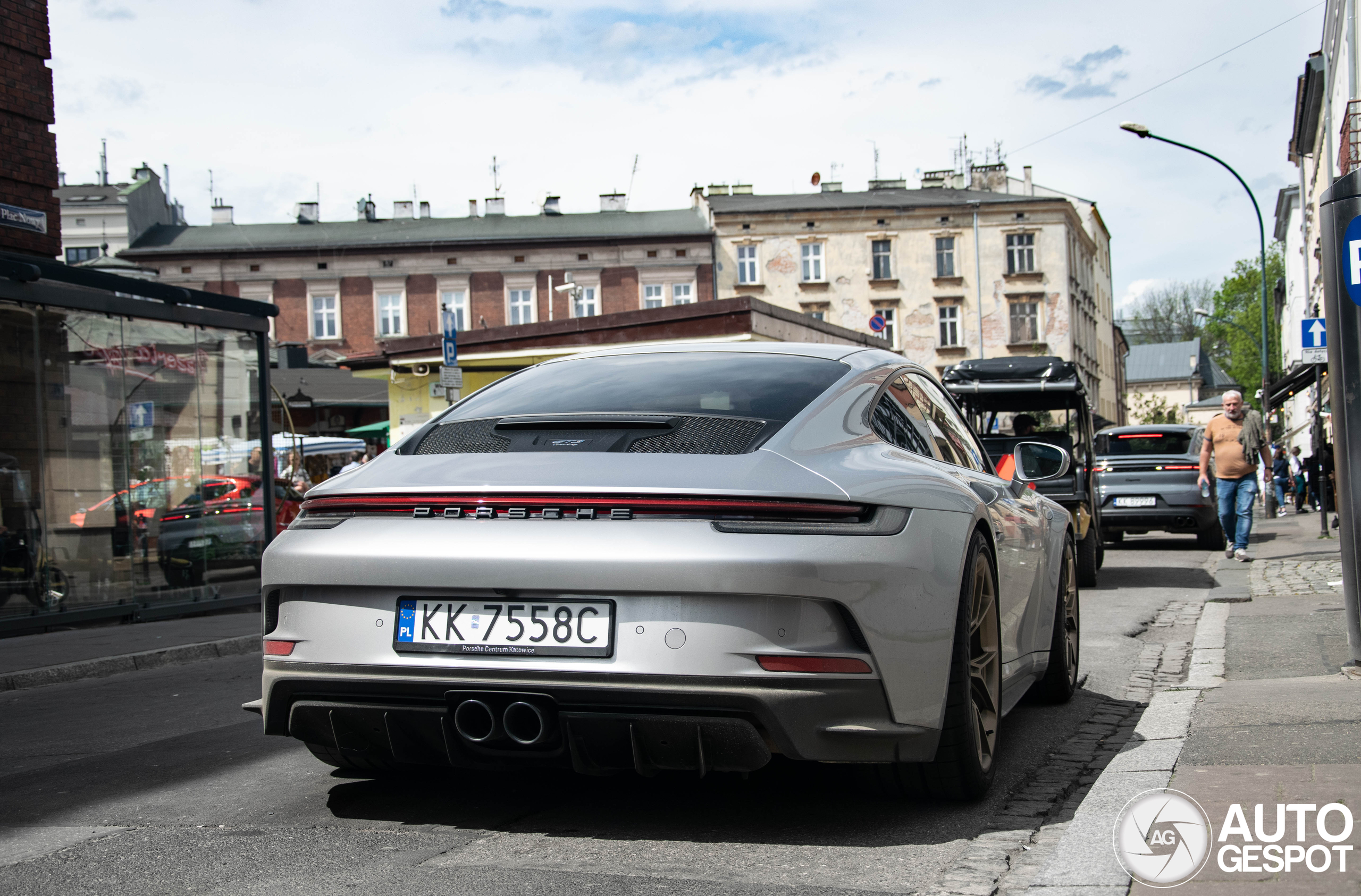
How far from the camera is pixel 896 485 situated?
3.71m

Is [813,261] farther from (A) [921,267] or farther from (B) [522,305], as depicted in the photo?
(B) [522,305]

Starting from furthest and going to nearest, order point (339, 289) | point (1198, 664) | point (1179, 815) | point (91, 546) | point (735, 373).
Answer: point (339, 289)
point (91, 546)
point (1198, 664)
point (735, 373)
point (1179, 815)

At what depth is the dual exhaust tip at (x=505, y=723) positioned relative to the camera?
349 cm

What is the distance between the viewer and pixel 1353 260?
5.97m

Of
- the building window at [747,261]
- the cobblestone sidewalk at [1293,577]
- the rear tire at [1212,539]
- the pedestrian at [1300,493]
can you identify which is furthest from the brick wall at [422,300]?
the cobblestone sidewalk at [1293,577]

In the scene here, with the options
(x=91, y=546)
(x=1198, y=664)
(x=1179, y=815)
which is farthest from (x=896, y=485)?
(x=91, y=546)

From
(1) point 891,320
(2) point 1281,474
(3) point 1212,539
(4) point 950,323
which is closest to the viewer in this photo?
(3) point 1212,539

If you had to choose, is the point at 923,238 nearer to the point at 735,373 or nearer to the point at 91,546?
the point at 91,546

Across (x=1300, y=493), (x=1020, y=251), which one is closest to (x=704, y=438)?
(x=1300, y=493)

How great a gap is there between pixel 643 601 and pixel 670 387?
107 centimetres

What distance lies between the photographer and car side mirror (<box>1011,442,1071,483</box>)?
237 inches

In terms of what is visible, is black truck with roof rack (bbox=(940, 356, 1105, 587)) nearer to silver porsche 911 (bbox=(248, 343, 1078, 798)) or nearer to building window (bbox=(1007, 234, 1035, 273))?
silver porsche 911 (bbox=(248, 343, 1078, 798))

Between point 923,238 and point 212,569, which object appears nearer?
point 212,569

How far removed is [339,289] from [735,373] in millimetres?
60404
